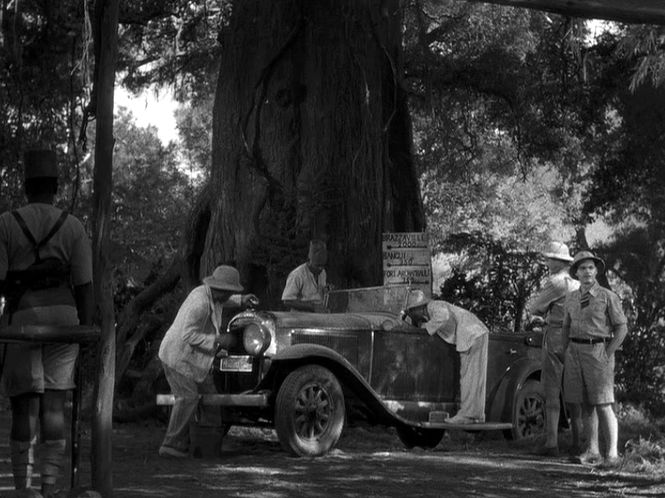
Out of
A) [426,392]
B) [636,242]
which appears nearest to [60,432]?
[426,392]

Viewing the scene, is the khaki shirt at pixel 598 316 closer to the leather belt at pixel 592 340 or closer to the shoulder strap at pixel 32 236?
the leather belt at pixel 592 340

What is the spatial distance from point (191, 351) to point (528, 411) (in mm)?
4199

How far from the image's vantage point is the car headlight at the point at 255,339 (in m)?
12.7

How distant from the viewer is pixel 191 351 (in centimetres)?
1255

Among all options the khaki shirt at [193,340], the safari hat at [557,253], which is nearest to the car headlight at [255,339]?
the khaki shirt at [193,340]

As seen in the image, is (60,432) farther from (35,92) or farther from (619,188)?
(619,188)

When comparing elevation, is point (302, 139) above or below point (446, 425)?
above

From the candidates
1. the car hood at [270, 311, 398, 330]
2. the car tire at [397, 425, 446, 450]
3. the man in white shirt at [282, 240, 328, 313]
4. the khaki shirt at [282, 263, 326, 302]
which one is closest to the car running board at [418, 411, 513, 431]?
the car tire at [397, 425, 446, 450]

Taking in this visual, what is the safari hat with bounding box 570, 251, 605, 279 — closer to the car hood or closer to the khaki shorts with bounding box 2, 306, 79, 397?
the car hood

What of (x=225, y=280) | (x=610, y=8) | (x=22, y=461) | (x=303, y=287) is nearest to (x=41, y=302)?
(x=22, y=461)

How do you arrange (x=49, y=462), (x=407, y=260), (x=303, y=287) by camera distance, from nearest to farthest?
(x=49, y=462), (x=303, y=287), (x=407, y=260)

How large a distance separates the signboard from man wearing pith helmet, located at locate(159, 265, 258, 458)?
Answer: 115 inches

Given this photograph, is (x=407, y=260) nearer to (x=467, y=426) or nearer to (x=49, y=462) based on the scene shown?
(x=467, y=426)

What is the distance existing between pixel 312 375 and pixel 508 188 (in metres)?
32.9
